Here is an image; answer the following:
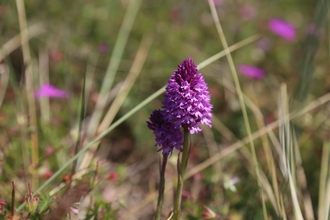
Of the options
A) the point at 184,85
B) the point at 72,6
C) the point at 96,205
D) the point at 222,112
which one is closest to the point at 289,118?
the point at 184,85

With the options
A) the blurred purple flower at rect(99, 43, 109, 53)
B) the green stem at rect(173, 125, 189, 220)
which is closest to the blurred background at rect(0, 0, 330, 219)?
the blurred purple flower at rect(99, 43, 109, 53)

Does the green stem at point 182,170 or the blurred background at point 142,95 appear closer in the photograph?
the green stem at point 182,170

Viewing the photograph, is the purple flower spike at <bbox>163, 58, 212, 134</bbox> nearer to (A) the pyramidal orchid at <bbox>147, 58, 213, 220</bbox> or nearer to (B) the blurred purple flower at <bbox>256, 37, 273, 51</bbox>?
(A) the pyramidal orchid at <bbox>147, 58, 213, 220</bbox>

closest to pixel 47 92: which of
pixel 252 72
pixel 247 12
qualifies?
pixel 252 72

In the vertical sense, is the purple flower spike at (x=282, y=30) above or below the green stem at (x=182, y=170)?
above

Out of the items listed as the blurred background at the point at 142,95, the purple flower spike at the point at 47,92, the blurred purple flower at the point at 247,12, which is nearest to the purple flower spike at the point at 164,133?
the blurred background at the point at 142,95

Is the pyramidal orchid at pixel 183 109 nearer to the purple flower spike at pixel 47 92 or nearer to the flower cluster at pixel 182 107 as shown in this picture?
the flower cluster at pixel 182 107
